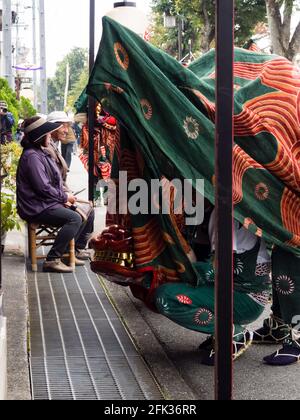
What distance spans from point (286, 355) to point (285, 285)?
52 centimetres

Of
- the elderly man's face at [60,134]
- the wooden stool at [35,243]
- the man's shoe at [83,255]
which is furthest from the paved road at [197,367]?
the elderly man's face at [60,134]

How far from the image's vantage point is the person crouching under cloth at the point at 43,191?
8406 mm

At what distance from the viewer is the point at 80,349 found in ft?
19.7

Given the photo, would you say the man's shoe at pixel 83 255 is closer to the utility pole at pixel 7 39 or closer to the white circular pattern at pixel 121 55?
the white circular pattern at pixel 121 55

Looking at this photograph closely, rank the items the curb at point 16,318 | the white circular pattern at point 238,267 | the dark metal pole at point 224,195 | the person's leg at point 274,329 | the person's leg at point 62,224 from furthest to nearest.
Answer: the person's leg at point 62,224
the person's leg at point 274,329
the white circular pattern at point 238,267
the curb at point 16,318
the dark metal pole at point 224,195

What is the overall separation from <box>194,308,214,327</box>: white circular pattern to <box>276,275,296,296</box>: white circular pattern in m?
0.49

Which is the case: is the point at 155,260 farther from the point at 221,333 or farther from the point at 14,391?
the point at 221,333

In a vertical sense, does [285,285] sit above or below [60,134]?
below

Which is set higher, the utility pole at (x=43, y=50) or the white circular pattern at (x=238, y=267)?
the utility pole at (x=43, y=50)

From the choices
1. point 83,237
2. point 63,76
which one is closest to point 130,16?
→ point 83,237

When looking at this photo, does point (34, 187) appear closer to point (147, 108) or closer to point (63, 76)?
point (147, 108)

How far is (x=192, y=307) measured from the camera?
18.1 ft

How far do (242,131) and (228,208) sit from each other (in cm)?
177
